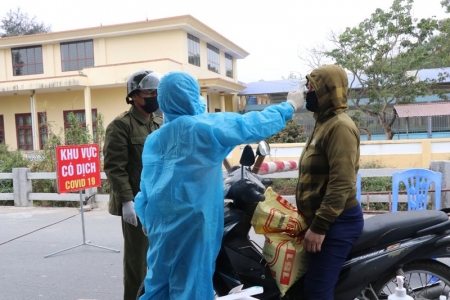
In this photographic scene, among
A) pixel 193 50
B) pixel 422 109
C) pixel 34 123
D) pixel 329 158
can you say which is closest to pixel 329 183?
pixel 329 158

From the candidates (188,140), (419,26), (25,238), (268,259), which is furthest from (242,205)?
(419,26)

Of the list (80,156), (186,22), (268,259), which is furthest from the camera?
(186,22)

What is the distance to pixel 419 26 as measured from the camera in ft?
50.8

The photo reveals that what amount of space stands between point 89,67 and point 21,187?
43.4 ft

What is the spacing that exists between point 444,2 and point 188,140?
68.3 ft

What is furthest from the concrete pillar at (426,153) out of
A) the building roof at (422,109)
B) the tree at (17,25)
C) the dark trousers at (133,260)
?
the tree at (17,25)

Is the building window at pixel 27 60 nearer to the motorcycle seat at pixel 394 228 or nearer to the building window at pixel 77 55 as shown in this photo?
the building window at pixel 77 55

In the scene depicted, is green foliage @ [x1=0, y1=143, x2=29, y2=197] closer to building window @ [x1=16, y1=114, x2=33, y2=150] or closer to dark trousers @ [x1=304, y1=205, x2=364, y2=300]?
dark trousers @ [x1=304, y1=205, x2=364, y2=300]

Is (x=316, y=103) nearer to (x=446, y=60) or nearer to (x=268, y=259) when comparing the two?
(x=268, y=259)

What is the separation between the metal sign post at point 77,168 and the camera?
20.2 ft

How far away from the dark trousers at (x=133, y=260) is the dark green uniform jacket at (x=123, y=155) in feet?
0.64

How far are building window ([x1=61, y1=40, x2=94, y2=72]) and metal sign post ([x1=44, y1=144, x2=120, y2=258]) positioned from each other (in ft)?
61.0

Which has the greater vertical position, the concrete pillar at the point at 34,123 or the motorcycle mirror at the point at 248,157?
the concrete pillar at the point at 34,123

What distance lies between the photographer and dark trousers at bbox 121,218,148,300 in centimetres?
332
